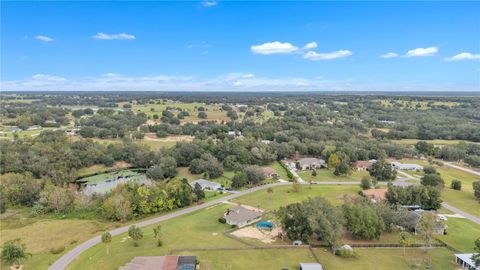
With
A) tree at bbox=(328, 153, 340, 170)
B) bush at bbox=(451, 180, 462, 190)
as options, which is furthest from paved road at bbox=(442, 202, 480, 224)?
tree at bbox=(328, 153, 340, 170)

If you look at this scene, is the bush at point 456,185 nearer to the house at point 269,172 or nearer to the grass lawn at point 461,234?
the grass lawn at point 461,234

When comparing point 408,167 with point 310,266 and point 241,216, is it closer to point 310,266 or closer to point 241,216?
point 241,216

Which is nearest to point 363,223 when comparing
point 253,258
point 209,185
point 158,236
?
point 253,258

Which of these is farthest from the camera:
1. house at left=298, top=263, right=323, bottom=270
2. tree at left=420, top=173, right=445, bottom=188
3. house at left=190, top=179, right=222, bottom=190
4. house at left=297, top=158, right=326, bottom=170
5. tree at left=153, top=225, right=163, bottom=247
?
house at left=297, top=158, right=326, bottom=170

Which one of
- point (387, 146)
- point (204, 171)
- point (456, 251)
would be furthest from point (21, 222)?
point (387, 146)

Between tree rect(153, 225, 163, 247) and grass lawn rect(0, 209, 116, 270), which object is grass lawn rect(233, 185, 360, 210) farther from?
grass lawn rect(0, 209, 116, 270)
